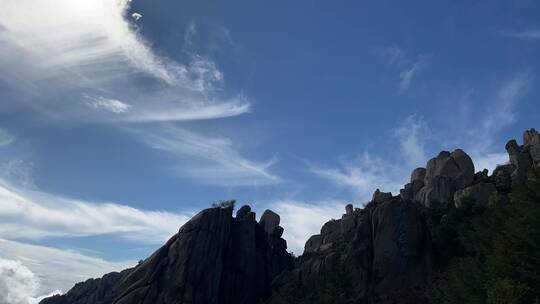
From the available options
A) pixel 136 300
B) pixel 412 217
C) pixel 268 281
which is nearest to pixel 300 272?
pixel 268 281

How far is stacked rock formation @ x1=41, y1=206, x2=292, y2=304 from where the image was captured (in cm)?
7931

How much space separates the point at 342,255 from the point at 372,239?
19.5 ft

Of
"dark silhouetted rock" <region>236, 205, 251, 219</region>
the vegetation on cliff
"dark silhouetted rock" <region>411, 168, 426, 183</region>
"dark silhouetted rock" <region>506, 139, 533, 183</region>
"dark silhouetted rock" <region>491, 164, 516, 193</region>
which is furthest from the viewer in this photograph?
"dark silhouetted rock" <region>411, 168, 426, 183</region>

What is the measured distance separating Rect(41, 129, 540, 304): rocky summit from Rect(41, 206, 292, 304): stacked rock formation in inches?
6.6

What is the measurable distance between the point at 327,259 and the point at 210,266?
19913mm

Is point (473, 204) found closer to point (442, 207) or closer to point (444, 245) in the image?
point (442, 207)

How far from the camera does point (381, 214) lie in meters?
76.8

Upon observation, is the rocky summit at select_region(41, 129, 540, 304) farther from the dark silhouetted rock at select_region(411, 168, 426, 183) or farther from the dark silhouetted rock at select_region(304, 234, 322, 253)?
the dark silhouetted rock at select_region(304, 234, 322, 253)

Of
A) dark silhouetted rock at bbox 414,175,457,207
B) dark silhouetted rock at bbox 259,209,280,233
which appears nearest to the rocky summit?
dark silhouetted rock at bbox 414,175,457,207

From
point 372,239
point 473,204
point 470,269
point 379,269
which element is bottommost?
point 470,269

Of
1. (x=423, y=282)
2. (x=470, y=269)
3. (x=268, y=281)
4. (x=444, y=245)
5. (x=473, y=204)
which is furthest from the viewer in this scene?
(x=268, y=281)

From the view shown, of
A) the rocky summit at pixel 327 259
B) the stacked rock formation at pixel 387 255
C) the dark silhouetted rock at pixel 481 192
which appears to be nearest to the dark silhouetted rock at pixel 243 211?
the rocky summit at pixel 327 259

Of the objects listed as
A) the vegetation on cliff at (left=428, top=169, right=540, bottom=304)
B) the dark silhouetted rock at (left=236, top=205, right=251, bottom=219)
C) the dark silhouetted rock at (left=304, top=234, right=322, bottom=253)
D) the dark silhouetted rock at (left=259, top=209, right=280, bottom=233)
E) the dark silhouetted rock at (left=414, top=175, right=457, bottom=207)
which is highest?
the dark silhouetted rock at (left=259, top=209, right=280, bottom=233)

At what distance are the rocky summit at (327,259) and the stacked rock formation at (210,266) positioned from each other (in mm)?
167
